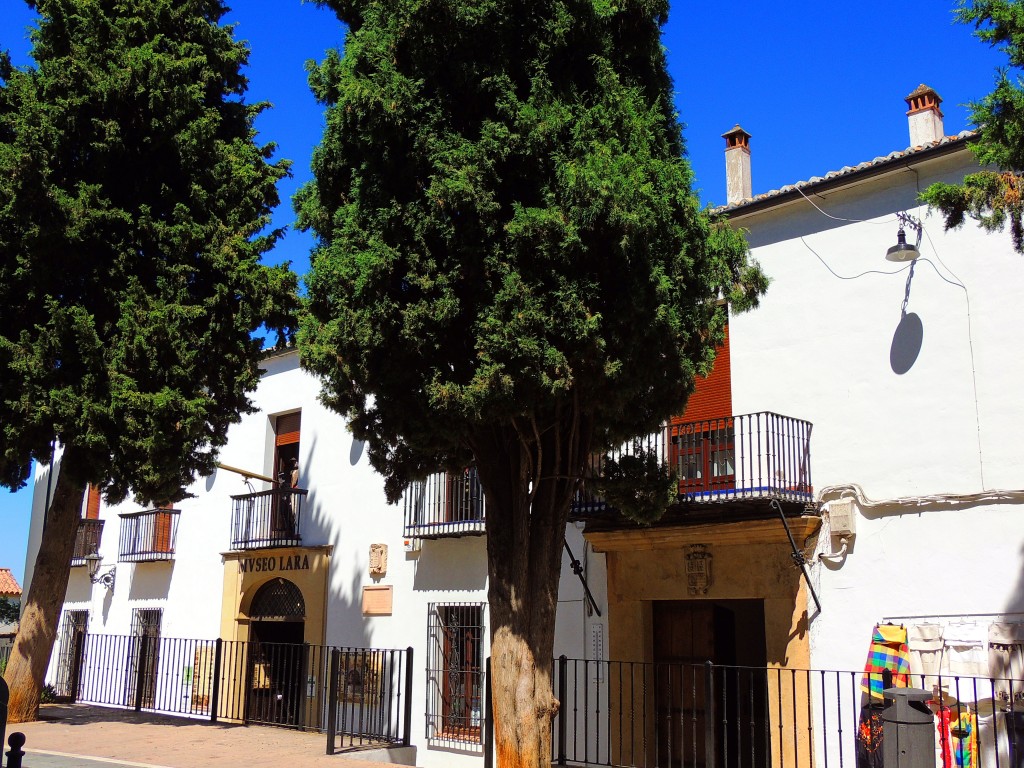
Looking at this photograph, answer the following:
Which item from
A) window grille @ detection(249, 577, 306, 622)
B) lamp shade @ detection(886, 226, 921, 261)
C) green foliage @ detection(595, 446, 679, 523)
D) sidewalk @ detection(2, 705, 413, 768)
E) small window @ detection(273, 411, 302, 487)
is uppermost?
lamp shade @ detection(886, 226, 921, 261)

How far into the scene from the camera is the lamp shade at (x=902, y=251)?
10109 millimetres

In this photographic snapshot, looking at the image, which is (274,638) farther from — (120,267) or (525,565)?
(525,565)

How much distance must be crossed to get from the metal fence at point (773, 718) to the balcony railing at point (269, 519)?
5645 millimetres

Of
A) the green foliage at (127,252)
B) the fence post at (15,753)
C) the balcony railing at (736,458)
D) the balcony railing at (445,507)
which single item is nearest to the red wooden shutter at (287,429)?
the balcony railing at (445,507)

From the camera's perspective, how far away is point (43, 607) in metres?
12.5

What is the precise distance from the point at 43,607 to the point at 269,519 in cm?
416

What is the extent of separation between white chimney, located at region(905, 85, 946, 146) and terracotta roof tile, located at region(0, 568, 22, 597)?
29458 millimetres

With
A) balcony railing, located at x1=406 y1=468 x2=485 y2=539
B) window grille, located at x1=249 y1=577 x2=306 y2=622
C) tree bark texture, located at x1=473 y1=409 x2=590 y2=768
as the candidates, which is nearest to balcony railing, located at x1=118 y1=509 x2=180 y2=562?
window grille, located at x1=249 y1=577 x2=306 y2=622

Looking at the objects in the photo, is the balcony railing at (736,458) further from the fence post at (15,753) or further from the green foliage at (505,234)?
the fence post at (15,753)

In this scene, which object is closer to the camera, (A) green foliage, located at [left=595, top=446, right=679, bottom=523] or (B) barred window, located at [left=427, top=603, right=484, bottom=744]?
(A) green foliage, located at [left=595, top=446, right=679, bottom=523]

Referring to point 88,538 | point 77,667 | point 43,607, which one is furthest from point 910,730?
point 88,538

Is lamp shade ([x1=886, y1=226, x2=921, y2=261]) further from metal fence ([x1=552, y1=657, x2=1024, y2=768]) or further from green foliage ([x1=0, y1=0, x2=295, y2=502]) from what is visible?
green foliage ([x1=0, y1=0, x2=295, y2=502])

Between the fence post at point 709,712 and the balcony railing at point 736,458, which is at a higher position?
the balcony railing at point 736,458

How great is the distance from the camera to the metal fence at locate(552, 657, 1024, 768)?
8.82 m
